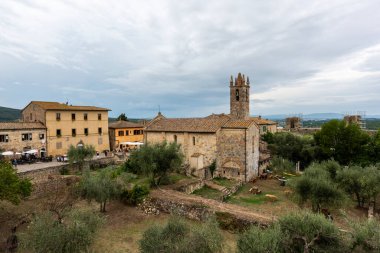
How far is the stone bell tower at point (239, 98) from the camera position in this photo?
34.8 meters

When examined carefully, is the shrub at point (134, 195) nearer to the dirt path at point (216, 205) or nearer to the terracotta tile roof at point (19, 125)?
the dirt path at point (216, 205)

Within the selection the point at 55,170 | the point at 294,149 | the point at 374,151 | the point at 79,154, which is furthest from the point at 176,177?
the point at 374,151

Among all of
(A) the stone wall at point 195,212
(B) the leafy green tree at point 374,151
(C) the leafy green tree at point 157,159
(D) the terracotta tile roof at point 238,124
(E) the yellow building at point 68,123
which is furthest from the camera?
(E) the yellow building at point 68,123

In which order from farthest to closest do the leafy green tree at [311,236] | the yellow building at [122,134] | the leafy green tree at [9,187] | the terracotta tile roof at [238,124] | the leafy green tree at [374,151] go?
the yellow building at [122,134], the leafy green tree at [374,151], the terracotta tile roof at [238,124], the leafy green tree at [9,187], the leafy green tree at [311,236]

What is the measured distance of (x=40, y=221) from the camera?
11.7 metres

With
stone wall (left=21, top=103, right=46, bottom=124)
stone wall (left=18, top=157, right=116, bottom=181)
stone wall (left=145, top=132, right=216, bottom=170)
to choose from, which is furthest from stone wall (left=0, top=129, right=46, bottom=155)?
stone wall (left=145, top=132, right=216, bottom=170)

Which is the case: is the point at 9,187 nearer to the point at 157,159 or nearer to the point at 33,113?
the point at 157,159

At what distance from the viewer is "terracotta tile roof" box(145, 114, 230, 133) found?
105ft

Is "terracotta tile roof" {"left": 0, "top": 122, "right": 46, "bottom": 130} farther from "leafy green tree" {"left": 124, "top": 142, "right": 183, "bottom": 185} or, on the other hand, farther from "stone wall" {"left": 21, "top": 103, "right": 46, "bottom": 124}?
"leafy green tree" {"left": 124, "top": 142, "right": 183, "bottom": 185}

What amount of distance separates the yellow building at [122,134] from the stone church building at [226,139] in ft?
48.1

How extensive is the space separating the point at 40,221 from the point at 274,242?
10.9 m

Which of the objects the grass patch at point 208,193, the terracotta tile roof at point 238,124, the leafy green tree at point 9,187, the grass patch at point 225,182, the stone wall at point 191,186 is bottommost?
the grass patch at point 208,193

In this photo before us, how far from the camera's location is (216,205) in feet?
66.3

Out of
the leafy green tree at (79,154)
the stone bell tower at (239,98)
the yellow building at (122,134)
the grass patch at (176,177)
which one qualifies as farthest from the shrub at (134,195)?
the yellow building at (122,134)
